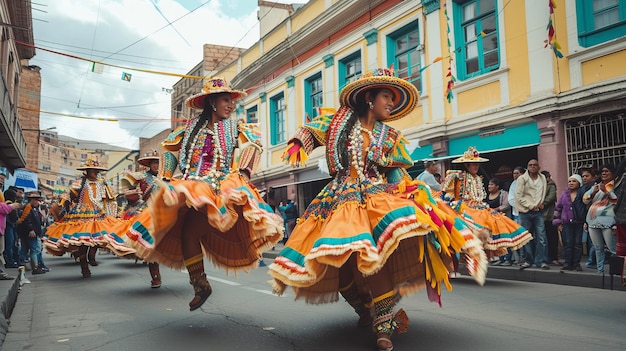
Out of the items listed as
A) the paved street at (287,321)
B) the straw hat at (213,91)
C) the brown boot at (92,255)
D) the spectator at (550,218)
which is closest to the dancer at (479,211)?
the paved street at (287,321)

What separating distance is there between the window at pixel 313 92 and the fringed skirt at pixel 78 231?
11187mm

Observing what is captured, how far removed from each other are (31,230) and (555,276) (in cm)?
976

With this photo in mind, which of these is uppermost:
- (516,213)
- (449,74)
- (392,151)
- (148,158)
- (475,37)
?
(475,37)

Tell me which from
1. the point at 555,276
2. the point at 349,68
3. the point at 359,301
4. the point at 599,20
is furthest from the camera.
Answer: the point at 349,68

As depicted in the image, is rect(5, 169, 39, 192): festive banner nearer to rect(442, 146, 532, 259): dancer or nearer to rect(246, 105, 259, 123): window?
rect(246, 105, 259, 123): window

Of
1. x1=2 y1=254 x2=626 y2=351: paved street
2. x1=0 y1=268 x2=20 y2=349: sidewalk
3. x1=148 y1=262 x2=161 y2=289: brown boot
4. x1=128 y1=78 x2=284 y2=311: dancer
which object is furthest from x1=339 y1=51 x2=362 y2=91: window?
x1=0 y1=268 x2=20 y2=349: sidewalk

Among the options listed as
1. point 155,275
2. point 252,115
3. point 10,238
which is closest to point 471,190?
point 155,275

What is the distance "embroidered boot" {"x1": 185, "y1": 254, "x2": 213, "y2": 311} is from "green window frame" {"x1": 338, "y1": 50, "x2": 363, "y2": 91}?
13606mm

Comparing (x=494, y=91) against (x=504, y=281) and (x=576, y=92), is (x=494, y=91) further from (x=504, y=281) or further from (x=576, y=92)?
(x=504, y=281)

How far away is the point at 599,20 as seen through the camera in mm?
10375

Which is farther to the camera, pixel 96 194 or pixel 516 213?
pixel 96 194

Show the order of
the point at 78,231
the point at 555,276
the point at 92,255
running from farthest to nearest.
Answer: the point at 92,255 → the point at 78,231 → the point at 555,276

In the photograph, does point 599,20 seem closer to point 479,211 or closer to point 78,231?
point 479,211

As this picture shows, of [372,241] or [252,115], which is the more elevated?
Answer: [252,115]
